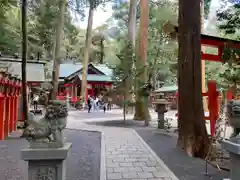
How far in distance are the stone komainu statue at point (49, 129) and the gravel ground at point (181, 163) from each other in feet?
8.38

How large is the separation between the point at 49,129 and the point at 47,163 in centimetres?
46

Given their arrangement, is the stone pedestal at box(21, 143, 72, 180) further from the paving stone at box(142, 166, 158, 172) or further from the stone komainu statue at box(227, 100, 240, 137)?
the stone komainu statue at box(227, 100, 240, 137)

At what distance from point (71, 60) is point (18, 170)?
1476 inches

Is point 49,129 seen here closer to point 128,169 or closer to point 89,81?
point 128,169

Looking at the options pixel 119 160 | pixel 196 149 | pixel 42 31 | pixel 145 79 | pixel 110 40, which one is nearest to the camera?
pixel 119 160

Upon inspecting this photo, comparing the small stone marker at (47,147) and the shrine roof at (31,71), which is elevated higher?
the shrine roof at (31,71)

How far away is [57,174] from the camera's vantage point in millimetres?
3492

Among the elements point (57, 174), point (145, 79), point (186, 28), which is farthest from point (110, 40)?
point (57, 174)

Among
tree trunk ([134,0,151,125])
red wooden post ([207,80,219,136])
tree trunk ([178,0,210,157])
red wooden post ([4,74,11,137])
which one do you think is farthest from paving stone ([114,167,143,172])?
tree trunk ([134,0,151,125])

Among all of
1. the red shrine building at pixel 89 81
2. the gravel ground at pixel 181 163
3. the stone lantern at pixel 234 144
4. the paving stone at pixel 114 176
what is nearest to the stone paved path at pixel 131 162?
the paving stone at pixel 114 176

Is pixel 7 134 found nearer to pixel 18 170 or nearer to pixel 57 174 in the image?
pixel 18 170

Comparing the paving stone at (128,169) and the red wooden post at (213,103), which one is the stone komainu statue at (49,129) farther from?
the red wooden post at (213,103)

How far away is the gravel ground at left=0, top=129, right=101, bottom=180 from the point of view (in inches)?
200

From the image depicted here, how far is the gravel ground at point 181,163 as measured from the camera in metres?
4.98
